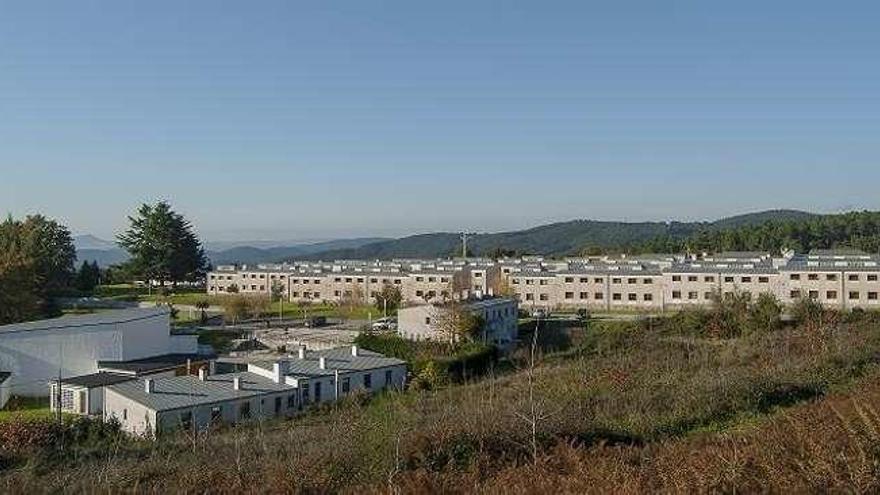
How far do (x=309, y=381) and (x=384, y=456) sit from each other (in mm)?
13424

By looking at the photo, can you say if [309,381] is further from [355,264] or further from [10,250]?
[355,264]

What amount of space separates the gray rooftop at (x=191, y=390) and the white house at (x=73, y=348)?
17.9 feet

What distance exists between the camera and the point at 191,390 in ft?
58.1

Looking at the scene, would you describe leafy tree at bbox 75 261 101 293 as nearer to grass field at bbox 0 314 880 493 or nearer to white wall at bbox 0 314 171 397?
white wall at bbox 0 314 171 397

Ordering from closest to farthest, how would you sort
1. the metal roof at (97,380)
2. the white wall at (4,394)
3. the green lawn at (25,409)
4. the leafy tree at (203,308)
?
the green lawn at (25,409)
the metal roof at (97,380)
the white wall at (4,394)
the leafy tree at (203,308)

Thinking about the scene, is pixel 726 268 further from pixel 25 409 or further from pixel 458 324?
pixel 25 409

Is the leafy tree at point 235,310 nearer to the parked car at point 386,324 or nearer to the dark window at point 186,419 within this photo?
the parked car at point 386,324

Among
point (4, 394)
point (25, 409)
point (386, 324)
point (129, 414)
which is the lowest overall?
point (25, 409)

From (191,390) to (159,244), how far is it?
34.2m

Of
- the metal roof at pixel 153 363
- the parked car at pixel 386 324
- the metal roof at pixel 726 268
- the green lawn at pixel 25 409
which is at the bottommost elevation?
the green lawn at pixel 25 409

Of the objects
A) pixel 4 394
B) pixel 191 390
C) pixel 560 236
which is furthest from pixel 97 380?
pixel 560 236

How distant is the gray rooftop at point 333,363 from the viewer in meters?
20.3

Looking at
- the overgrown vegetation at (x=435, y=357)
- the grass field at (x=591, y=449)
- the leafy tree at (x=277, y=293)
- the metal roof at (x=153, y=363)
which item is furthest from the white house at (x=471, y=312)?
the leafy tree at (x=277, y=293)

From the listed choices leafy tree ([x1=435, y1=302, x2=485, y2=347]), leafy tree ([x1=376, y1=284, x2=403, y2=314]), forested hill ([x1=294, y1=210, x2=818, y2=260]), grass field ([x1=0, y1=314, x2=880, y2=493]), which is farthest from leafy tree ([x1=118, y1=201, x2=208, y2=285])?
forested hill ([x1=294, y1=210, x2=818, y2=260])
